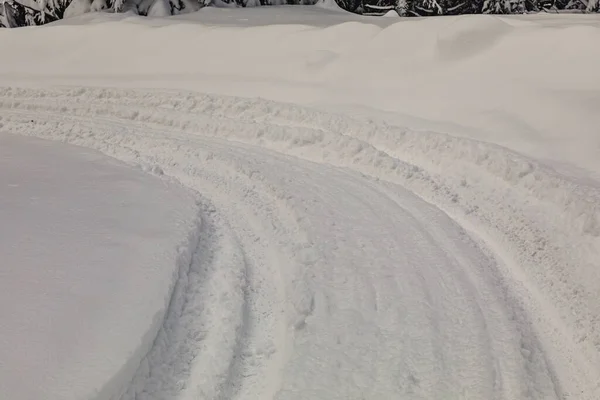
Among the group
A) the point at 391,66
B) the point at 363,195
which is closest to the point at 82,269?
the point at 363,195

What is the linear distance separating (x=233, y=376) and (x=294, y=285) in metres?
0.81

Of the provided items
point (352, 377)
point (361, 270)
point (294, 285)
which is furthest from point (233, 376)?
point (361, 270)

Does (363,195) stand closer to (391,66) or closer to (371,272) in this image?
(371,272)

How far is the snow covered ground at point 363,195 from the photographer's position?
2982 millimetres

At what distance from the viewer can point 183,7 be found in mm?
12375

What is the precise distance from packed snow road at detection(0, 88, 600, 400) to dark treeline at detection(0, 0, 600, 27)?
6.39 meters

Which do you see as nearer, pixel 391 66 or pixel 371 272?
pixel 371 272

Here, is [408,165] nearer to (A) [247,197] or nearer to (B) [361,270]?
(A) [247,197]

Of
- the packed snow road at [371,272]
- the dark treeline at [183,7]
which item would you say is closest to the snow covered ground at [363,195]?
the packed snow road at [371,272]

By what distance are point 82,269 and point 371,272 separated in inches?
68.1

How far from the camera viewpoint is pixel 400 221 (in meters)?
4.41

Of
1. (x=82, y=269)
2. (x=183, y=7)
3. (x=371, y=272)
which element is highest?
(x=183, y=7)

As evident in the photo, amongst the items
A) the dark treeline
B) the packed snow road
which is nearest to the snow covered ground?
the packed snow road

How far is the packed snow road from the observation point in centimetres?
290
